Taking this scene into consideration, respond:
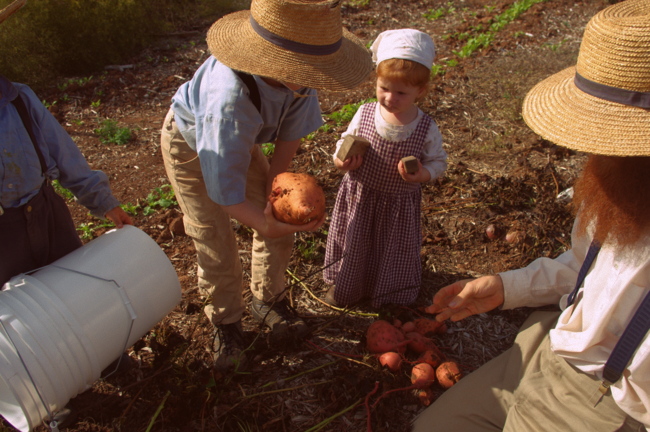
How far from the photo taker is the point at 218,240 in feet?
8.38

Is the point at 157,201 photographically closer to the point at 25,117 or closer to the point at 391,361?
the point at 25,117

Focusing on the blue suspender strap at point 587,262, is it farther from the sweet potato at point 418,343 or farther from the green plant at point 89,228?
the green plant at point 89,228

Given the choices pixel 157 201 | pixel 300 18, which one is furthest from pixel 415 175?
pixel 157 201

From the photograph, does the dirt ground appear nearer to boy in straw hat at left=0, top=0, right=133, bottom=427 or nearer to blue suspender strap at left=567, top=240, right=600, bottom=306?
boy in straw hat at left=0, top=0, right=133, bottom=427

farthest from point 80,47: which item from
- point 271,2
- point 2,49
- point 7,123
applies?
point 271,2

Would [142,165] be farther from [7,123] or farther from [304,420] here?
[304,420]

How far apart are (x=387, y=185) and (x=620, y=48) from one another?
141 centimetres

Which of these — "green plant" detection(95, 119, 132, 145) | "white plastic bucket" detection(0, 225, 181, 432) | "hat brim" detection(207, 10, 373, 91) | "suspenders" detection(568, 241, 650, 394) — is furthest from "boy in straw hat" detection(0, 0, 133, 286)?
"green plant" detection(95, 119, 132, 145)

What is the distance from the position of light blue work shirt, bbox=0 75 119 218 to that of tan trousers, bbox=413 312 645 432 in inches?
80.9

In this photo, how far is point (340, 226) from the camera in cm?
295

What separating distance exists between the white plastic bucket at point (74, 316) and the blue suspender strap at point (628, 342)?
6.13 ft

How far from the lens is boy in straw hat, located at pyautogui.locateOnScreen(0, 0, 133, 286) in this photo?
2.09m

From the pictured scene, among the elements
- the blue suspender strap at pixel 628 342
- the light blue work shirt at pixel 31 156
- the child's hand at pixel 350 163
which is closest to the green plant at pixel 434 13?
the child's hand at pixel 350 163

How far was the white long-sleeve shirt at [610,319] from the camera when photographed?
5.49 feet
